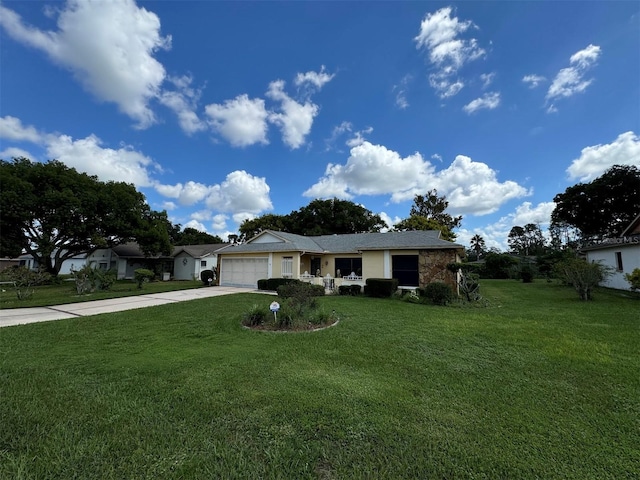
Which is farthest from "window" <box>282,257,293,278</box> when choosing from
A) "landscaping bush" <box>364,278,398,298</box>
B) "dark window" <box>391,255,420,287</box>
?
"dark window" <box>391,255,420,287</box>

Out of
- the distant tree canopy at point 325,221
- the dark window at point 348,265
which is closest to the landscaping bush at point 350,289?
the dark window at point 348,265

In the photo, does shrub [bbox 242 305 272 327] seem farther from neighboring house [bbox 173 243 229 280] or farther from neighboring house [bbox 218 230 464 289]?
neighboring house [bbox 173 243 229 280]

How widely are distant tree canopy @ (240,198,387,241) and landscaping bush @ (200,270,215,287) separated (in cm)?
1809

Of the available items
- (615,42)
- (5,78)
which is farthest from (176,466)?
(615,42)

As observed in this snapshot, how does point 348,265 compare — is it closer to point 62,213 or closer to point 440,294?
point 440,294

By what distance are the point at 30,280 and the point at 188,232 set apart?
43774 millimetres

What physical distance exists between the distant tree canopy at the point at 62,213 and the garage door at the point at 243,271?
1013 cm

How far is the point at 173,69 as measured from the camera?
11.8 meters

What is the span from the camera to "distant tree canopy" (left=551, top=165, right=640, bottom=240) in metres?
27.5

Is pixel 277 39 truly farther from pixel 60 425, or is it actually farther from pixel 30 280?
pixel 30 280

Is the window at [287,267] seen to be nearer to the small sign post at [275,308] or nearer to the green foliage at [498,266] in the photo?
the small sign post at [275,308]

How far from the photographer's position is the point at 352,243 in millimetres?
18469

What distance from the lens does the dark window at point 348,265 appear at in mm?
17281

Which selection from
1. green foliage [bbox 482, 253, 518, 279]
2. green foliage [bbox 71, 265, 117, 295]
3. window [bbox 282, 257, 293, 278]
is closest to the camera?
green foliage [bbox 71, 265, 117, 295]
